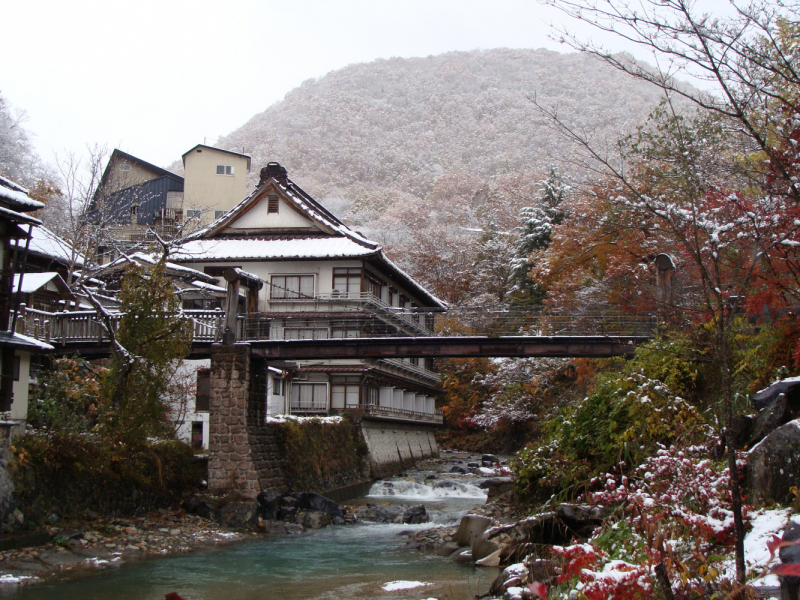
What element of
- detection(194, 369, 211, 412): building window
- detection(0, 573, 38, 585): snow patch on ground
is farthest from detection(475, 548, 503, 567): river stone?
detection(194, 369, 211, 412): building window

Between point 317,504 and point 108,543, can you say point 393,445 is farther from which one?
point 108,543

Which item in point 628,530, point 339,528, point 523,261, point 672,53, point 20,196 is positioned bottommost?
point 339,528

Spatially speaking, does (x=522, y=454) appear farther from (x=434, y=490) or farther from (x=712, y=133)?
(x=434, y=490)

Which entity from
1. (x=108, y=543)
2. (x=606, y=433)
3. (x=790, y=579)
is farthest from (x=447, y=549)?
(x=790, y=579)

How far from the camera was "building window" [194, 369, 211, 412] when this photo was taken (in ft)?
101

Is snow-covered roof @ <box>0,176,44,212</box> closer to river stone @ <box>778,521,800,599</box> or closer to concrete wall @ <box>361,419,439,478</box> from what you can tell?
river stone @ <box>778,521,800,599</box>

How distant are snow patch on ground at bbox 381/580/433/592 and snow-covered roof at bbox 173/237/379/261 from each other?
20662 mm

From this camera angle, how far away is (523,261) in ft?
162

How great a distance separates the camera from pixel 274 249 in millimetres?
35344

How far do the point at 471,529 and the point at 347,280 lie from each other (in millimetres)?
18428

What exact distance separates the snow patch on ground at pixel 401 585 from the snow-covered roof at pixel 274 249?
2066cm

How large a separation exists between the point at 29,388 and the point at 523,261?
34116mm

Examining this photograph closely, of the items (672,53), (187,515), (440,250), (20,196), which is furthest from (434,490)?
(440,250)

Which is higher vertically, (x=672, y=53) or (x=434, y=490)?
(x=672, y=53)
